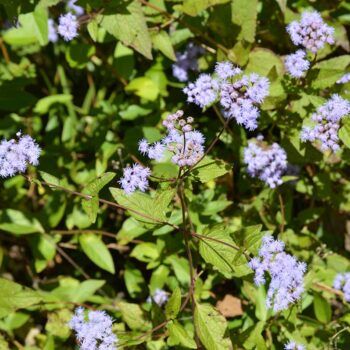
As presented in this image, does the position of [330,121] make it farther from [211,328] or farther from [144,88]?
[144,88]

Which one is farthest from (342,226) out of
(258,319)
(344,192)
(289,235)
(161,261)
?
(161,261)

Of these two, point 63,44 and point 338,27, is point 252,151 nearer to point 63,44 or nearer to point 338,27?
point 338,27

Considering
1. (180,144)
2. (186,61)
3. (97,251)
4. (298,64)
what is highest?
(298,64)

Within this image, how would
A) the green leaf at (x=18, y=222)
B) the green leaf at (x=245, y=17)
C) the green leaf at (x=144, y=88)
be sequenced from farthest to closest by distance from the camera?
1. the green leaf at (x=144, y=88)
2. the green leaf at (x=18, y=222)
3. the green leaf at (x=245, y=17)

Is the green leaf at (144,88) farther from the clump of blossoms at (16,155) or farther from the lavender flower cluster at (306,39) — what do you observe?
the clump of blossoms at (16,155)

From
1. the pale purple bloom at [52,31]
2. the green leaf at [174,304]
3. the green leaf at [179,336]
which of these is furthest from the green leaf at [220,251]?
the pale purple bloom at [52,31]

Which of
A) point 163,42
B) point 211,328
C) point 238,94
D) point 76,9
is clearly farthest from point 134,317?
point 76,9
